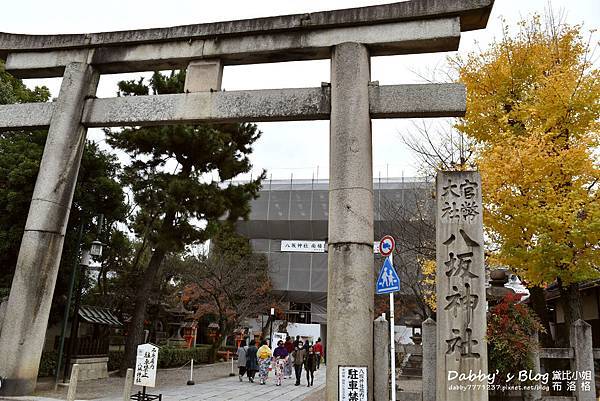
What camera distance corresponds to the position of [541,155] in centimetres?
923

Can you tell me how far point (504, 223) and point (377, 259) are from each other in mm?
13625

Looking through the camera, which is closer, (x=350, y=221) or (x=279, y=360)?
(x=350, y=221)

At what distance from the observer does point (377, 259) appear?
2316 centimetres

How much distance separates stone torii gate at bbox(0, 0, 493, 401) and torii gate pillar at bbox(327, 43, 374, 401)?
16 mm

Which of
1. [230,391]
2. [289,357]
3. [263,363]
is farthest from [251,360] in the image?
[230,391]

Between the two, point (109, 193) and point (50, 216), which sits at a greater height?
point (109, 193)

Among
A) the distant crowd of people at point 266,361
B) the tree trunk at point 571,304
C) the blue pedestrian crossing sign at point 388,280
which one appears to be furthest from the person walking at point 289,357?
the blue pedestrian crossing sign at point 388,280

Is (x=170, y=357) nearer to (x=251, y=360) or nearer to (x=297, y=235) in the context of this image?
(x=251, y=360)

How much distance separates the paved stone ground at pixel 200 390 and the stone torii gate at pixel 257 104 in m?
3.37

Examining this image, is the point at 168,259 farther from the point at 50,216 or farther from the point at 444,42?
the point at 444,42

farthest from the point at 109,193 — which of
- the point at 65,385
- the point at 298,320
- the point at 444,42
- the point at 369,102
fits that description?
the point at 298,320

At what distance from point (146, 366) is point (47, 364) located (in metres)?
8.67

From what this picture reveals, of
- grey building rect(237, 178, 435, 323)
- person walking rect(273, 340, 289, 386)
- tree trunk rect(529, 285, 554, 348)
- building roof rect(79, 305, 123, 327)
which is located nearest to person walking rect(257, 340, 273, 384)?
person walking rect(273, 340, 289, 386)

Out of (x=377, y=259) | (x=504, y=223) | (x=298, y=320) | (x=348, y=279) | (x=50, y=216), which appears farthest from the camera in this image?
(x=298, y=320)
